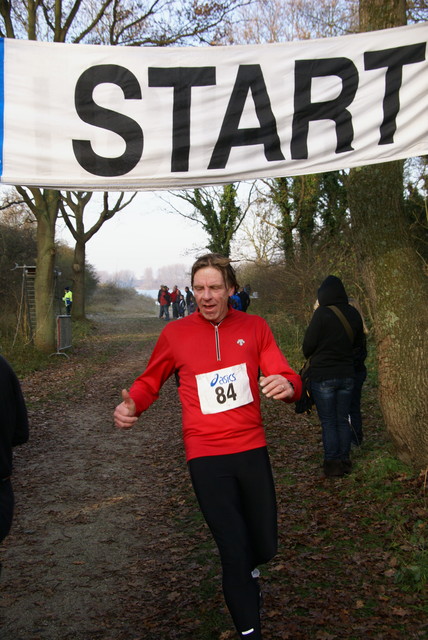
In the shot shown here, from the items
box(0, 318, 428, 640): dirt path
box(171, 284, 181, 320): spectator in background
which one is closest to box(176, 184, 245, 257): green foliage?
box(171, 284, 181, 320): spectator in background

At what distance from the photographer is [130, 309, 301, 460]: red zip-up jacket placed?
3.51m

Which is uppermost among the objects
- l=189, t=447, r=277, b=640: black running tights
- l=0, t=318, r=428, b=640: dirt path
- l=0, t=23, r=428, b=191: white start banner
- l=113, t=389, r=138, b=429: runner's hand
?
l=0, t=23, r=428, b=191: white start banner

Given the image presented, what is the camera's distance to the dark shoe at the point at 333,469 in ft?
22.3

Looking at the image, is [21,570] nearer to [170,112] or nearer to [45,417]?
[170,112]

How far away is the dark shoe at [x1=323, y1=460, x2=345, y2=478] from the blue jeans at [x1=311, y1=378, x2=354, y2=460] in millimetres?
45

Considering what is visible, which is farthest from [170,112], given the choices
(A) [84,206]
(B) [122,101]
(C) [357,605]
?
(A) [84,206]

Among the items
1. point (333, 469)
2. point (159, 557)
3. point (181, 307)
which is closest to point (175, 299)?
point (181, 307)

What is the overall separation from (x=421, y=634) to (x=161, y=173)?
341 cm

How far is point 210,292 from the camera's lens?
A: 3627 mm

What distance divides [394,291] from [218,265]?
9.90 ft

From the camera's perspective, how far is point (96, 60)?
170 inches

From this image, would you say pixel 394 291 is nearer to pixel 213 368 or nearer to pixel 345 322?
pixel 345 322

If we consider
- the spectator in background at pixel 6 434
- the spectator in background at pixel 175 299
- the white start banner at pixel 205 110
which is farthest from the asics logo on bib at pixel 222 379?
the spectator in background at pixel 175 299

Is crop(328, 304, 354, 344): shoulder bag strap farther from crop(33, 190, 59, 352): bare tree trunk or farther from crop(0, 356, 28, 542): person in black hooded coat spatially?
crop(33, 190, 59, 352): bare tree trunk
